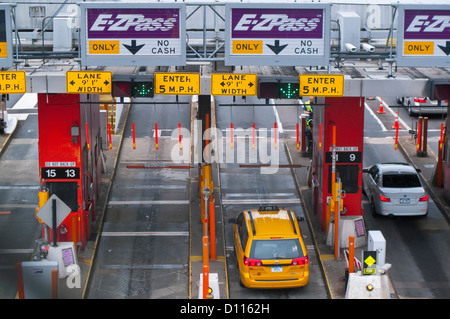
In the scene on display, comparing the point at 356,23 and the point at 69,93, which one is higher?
the point at 356,23

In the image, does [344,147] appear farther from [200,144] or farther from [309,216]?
[200,144]

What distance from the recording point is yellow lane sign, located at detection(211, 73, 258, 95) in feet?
60.0

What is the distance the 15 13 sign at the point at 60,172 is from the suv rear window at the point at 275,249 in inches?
200

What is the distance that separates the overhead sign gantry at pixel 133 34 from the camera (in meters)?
18.0

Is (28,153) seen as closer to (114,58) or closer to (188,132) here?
(188,132)

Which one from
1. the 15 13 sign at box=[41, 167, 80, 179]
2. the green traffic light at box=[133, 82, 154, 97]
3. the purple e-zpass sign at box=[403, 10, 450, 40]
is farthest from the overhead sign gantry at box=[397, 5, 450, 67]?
the 15 13 sign at box=[41, 167, 80, 179]

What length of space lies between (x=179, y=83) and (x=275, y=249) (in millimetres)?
4306

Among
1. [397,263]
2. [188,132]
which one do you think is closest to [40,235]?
[397,263]

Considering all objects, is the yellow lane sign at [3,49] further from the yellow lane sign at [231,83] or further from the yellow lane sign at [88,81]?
the yellow lane sign at [231,83]

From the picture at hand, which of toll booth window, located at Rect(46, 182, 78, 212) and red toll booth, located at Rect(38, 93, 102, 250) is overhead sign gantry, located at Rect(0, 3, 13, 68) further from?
toll booth window, located at Rect(46, 182, 78, 212)

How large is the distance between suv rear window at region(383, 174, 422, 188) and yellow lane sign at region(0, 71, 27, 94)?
1047cm

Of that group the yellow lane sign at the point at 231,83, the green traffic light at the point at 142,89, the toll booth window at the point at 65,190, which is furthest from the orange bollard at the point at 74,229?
the yellow lane sign at the point at 231,83

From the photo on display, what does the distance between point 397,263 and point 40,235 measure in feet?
30.7

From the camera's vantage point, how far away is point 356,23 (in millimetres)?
21672
